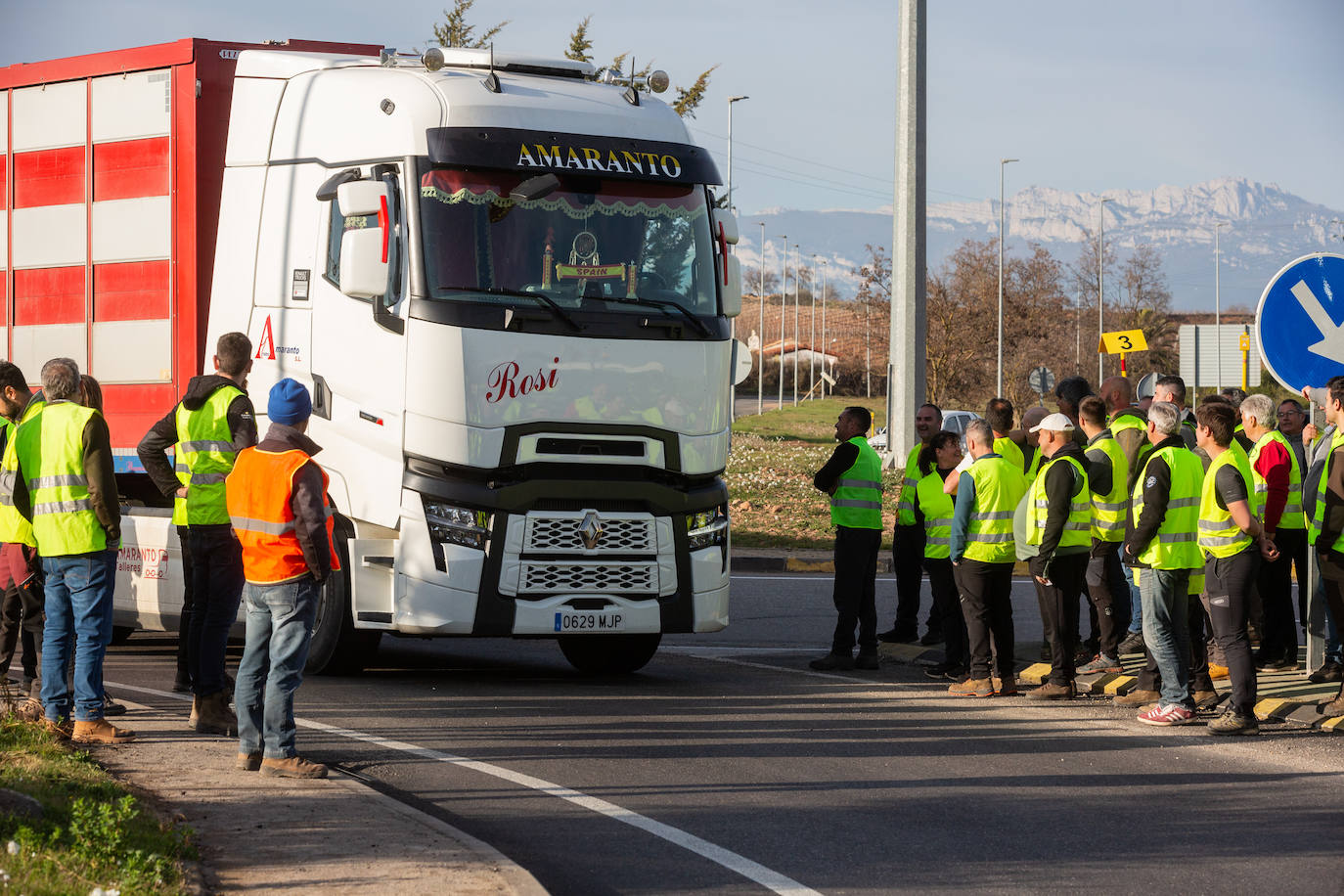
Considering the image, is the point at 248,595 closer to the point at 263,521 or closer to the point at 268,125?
the point at 263,521

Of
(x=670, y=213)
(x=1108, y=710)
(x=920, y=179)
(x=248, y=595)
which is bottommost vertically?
(x=1108, y=710)

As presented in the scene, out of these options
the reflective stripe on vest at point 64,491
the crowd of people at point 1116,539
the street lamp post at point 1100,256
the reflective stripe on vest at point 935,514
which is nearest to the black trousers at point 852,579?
the crowd of people at point 1116,539

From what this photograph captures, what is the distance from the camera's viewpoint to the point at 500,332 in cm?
935

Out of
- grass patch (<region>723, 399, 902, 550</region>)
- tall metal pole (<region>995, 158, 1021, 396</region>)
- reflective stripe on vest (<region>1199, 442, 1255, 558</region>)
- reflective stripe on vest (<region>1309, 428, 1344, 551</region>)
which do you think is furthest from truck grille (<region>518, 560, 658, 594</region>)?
tall metal pole (<region>995, 158, 1021, 396</region>)

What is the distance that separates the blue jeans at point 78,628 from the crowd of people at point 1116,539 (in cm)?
520

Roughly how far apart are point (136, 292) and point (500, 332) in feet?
10.7

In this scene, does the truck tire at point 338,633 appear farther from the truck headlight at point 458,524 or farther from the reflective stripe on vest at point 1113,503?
the reflective stripe on vest at point 1113,503

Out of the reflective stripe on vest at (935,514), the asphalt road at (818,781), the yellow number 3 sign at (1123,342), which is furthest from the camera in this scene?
the yellow number 3 sign at (1123,342)

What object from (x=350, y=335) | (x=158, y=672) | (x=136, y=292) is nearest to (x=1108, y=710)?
(x=350, y=335)

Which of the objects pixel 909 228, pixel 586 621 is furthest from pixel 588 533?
pixel 909 228

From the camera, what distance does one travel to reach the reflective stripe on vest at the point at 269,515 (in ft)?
23.4

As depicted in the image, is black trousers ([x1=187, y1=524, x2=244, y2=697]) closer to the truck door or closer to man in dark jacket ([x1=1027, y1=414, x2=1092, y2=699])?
the truck door

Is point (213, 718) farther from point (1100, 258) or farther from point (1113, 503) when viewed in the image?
point (1100, 258)

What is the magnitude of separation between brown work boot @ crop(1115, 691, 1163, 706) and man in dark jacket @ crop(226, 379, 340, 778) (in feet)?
17.4
